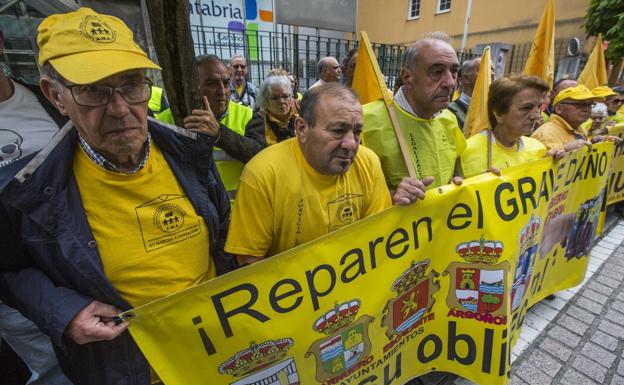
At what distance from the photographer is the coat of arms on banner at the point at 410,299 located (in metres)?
1.79

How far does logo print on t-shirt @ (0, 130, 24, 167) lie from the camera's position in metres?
1.59

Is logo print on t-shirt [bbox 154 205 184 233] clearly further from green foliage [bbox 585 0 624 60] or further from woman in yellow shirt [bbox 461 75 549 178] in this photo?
green foliage [bbox 585 0 624 60]

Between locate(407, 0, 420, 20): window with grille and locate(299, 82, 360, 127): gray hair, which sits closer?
locate(299, 82, 360, 127): gray hair

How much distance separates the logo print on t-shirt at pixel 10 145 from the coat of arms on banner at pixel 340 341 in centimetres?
173

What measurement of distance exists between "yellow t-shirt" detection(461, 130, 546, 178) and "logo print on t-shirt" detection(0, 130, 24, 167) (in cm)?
279

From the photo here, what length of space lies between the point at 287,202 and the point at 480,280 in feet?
4.40

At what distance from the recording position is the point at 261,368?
141 centimetres

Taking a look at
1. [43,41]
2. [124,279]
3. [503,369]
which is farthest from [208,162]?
[503,369]

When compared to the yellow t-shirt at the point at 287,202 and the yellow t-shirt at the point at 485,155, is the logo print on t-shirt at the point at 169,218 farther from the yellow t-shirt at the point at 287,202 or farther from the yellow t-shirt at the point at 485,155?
the yellow t-shirt at the point at 485,155

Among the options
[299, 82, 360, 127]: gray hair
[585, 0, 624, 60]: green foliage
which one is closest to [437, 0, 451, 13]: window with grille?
[585, 0, 624, 60]: green foliage

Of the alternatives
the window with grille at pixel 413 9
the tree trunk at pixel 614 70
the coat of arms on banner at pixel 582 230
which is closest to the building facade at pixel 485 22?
the window with grille at pixel 413 9

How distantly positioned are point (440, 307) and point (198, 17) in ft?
21.5

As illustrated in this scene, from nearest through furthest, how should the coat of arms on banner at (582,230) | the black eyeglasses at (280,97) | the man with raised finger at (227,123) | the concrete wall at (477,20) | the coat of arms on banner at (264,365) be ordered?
1. the coat of arms on banner at (264,365)
2. the man with raised finger at (227,123)
3. the black eyeglasses at (280,97)
4. the coat of arms on banner at (582,230)
5. the concrete wall at (477,20)

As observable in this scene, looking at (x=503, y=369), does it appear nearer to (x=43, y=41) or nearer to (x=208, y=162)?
(x=208, y=162)
